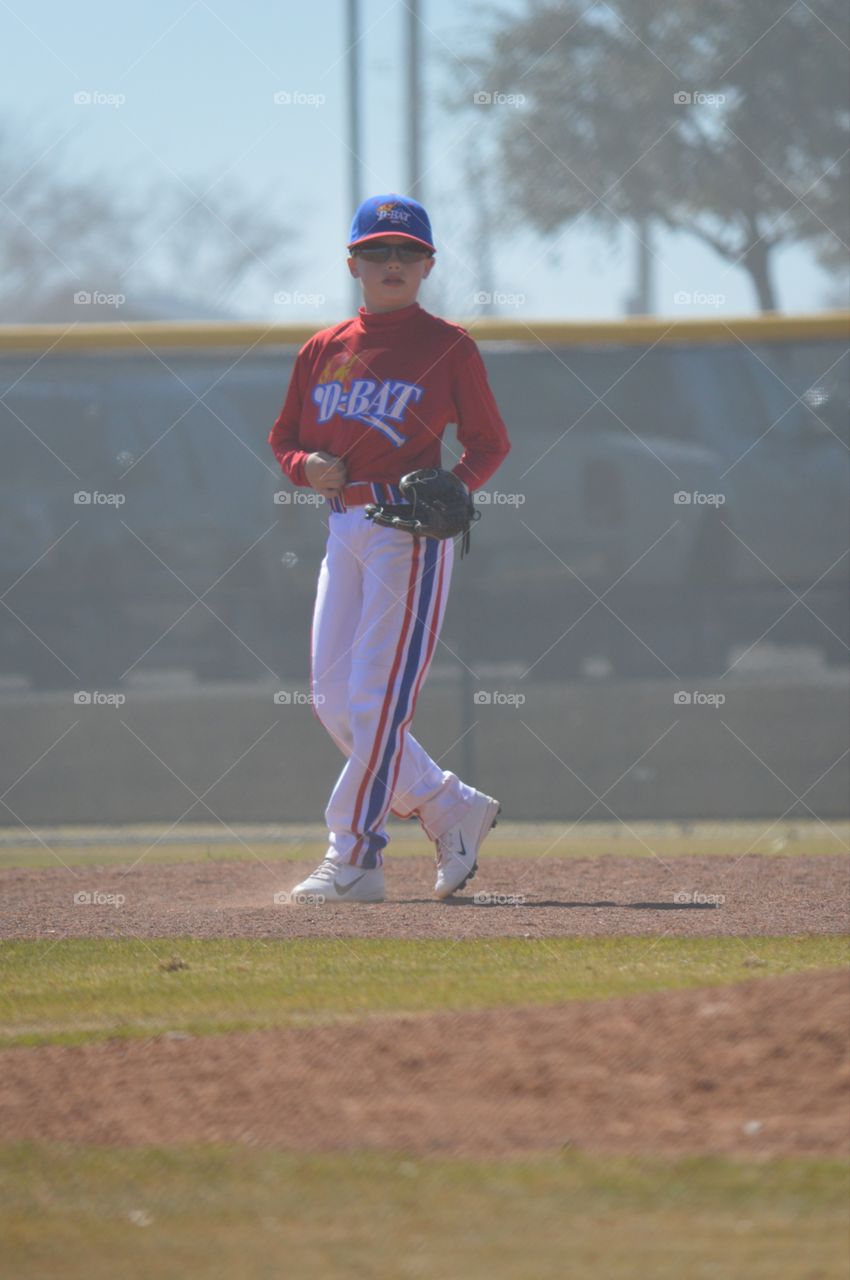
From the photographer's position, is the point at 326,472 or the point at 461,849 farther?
the point at 461,849

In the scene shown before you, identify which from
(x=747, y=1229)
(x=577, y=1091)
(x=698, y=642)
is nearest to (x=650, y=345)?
(x=698, y=642)

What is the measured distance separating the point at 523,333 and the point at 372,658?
2.59 meters

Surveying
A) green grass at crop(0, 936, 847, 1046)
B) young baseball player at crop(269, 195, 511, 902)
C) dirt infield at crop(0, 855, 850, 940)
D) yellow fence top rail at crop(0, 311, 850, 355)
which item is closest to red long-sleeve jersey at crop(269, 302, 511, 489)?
young baseball player at crop(269, 195, 511, 902)

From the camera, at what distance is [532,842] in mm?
7781

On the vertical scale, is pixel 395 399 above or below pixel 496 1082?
above

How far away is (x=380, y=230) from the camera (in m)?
5.78

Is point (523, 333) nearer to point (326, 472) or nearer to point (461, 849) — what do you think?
point (326, 472)

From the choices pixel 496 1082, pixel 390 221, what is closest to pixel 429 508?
pixel 390 221

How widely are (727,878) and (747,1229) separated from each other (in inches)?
148

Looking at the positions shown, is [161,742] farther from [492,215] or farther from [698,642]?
[492,215]

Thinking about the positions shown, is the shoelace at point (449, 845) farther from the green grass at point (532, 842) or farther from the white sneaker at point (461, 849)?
the green grass at point (532, 842)

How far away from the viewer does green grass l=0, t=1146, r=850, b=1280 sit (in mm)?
2617

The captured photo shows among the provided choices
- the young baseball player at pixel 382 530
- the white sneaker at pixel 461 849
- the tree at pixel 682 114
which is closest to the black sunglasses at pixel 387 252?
the young baseball player at pixel 382 530

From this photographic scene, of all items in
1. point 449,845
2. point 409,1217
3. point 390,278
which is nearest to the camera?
point 409,1217
